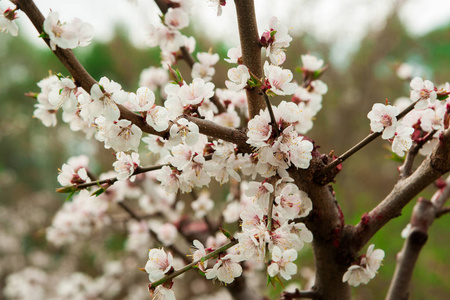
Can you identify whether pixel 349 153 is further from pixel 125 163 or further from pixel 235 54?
pixel 125 163

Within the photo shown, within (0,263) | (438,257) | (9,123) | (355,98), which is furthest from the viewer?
(9,123)

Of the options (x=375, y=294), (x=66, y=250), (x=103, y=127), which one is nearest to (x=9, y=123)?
(x=66, y=250)

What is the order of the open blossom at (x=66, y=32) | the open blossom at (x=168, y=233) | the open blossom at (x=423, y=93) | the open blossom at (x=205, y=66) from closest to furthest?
the open blossom at (x=66, y=32) < the open blossom at (x=423, y=93) < the open blossom at (x=205, y=66) < the open blossom at (x=168, y=233)

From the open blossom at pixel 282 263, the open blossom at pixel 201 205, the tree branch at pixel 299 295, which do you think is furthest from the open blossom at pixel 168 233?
the open blossom at pixel 282 263

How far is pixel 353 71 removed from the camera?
5.63 m

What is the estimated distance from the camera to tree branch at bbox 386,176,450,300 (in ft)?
3.76

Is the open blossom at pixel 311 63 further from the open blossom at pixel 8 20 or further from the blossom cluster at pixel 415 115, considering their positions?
the open blossom at pixel 8 20

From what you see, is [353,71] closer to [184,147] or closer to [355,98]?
[355,98]

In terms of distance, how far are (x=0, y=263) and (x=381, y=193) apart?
266 inches

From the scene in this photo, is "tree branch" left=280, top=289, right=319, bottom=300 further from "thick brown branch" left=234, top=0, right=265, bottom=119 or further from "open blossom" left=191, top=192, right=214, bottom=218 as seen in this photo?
"open blossom" left=191, top=192, right=214, bottom=218

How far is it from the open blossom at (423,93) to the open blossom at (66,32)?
26.4 inches

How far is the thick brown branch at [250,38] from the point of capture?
78 centimetres

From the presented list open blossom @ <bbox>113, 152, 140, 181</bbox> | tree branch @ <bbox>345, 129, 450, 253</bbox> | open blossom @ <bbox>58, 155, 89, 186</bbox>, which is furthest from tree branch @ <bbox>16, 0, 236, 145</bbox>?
tree branch @ <bbox>345, 129, 450, 253</bbox>

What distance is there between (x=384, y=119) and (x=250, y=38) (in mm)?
330
